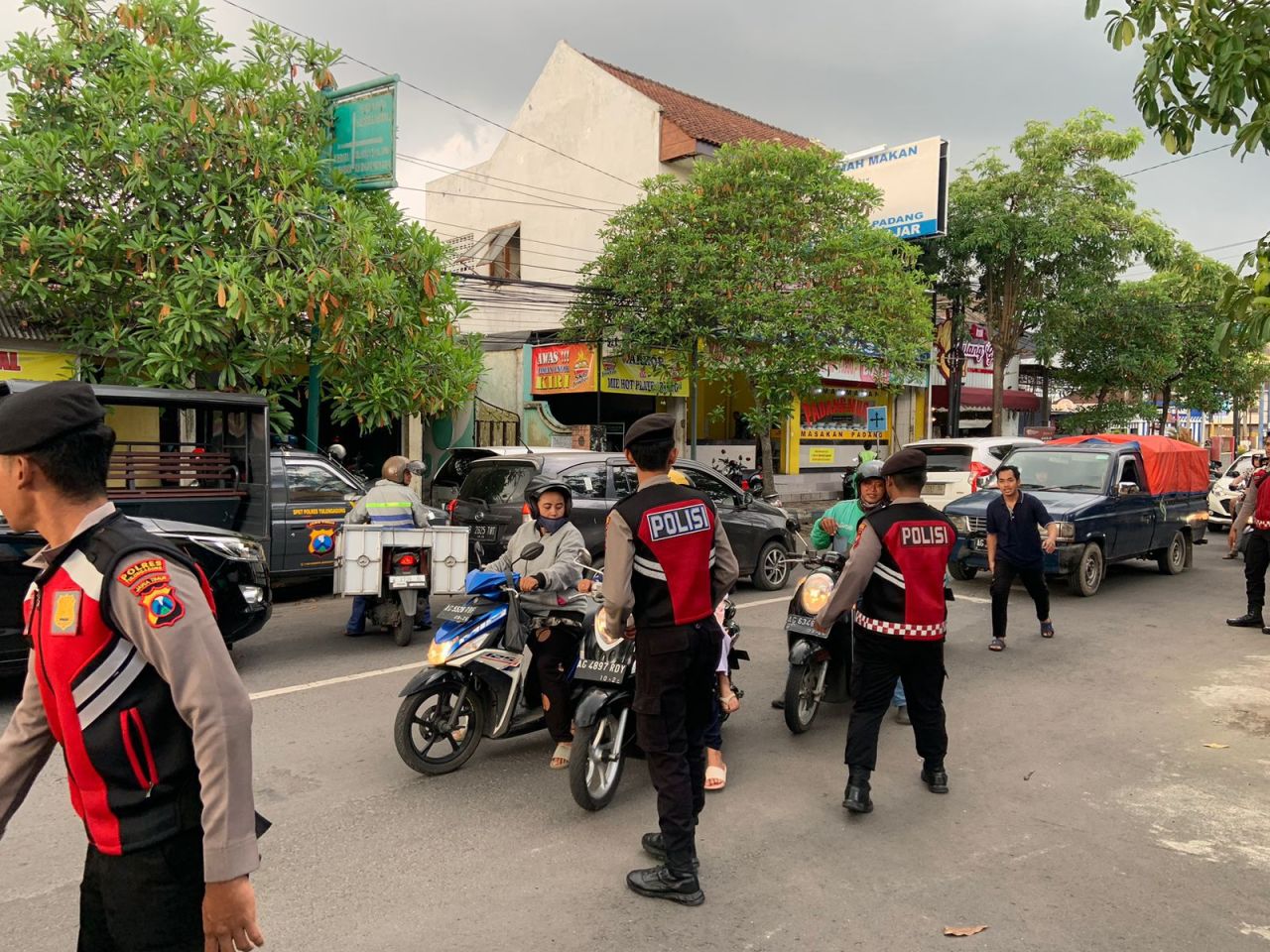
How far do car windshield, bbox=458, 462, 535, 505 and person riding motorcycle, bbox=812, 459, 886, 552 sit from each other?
152 inches

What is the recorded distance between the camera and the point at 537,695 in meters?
4.96

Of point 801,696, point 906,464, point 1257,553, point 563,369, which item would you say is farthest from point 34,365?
point 1257,553

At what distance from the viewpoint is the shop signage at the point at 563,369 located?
1841cm

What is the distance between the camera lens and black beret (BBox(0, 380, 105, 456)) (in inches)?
69.3

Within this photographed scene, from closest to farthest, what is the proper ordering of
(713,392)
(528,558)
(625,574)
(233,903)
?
1. (233,903)
2. (625,574)
3. (528,558)
4. (713,392)

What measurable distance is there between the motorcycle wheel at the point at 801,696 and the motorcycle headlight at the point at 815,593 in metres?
0.35

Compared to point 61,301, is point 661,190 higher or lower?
higher

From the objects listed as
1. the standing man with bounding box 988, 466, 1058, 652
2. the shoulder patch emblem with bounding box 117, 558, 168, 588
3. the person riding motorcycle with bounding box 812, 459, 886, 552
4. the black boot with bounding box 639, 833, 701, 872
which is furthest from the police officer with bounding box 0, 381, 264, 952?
the standing man with bounding box 988, 466, 1058, 652

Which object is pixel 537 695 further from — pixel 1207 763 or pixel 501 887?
pixel 1207 763

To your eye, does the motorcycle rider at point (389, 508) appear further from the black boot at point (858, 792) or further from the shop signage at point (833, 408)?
the shop signage at point (833, 408)

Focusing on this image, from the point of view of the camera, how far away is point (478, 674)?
4.77m

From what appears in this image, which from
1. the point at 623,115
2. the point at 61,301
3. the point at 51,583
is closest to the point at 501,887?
the point at 51,583

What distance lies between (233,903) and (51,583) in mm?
705

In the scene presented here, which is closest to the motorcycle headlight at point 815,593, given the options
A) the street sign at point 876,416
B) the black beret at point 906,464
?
the black beret at point 906,464
